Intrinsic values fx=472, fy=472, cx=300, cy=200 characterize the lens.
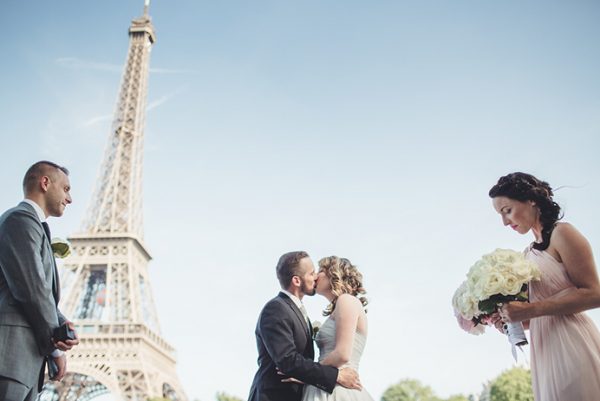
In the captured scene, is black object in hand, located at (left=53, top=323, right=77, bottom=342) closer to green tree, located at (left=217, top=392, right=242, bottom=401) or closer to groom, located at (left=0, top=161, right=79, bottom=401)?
groom, located at (left=0, top=161, right=79, bottom=401)

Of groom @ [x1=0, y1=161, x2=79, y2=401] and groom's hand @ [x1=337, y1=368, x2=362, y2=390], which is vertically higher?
groom @ [x1=0, y1=161, x2=79, y2=401]

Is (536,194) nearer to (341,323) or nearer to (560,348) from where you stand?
(560,348)

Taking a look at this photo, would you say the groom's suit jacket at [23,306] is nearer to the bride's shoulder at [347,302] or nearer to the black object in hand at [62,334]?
the black object in hand at [62,334]

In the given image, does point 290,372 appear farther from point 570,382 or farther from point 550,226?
point 550,226

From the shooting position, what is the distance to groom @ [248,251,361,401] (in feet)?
12.3

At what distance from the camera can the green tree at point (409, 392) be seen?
5869 centimetres

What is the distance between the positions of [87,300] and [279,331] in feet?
126

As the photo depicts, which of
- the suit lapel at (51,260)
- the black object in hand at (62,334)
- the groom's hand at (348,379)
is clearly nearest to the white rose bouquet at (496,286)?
the groom's hand at (348,379)

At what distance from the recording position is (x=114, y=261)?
3606 centimetres

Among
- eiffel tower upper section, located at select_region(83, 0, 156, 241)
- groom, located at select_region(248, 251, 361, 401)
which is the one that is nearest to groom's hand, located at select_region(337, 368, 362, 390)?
groom, located at select_region(248, 251, 361, 401)

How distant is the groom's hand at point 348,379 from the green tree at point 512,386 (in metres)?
44.9

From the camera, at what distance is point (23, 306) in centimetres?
340

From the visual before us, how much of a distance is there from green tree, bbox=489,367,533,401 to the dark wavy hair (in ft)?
147

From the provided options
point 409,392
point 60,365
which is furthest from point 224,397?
point 60,365
